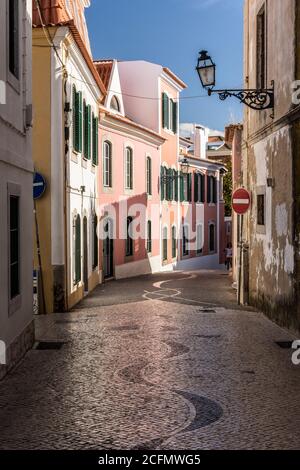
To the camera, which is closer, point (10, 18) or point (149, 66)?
point (10, 18)

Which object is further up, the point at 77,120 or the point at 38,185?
the point at 77,120

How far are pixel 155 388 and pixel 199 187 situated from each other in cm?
3464

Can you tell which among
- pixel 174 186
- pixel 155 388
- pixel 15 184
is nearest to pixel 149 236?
pixel 174 186

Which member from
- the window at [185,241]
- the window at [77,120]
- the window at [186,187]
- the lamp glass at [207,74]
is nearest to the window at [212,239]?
the window at [185,241]

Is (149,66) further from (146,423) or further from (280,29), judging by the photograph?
(146,423)

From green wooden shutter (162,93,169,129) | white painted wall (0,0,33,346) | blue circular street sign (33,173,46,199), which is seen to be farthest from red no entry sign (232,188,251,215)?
green wooden shutter (162,93,169,129)

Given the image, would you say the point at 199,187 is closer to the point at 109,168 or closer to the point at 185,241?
the point at 185,241

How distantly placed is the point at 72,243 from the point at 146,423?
35.7 ft

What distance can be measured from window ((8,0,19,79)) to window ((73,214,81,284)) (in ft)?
25.8

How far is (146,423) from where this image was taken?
21.5ft

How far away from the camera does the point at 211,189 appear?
44.7 m

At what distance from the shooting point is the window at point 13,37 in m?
9.85

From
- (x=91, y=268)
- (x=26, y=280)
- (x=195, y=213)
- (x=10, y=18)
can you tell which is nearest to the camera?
(x=10, y=18)
